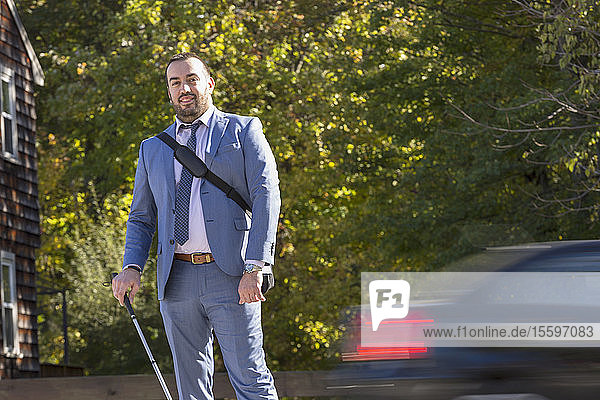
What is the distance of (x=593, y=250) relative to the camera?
226 inches

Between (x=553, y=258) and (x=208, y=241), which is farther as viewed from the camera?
(x=553, y=258)

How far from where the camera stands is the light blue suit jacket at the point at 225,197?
480 cm

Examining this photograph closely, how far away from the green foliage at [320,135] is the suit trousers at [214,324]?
12.7 meters

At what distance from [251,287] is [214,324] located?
0.27 m

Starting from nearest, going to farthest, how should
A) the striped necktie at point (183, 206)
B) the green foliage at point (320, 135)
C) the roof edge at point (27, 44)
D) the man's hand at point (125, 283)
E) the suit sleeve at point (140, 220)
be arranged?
the striped necktie at point (183, 206) < the man's hand at point (125, 283) < the suit sleeve at point (140, 220) < the roof edge at point (27, 44) < the green foliage at point (320, 135)

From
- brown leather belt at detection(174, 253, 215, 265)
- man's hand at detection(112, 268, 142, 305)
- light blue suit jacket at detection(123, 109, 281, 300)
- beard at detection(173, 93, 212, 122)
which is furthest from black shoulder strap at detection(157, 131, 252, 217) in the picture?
man's hand at detection(112, 268, 142, 305)

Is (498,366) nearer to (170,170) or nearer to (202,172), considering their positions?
(202,172)

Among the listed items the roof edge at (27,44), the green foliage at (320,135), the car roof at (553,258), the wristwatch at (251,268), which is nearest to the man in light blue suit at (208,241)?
the wristwatch at (251,268)

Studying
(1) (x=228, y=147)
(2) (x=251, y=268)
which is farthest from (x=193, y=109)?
(2) (x=251, y=268)

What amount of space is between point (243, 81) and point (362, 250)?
16.3ft

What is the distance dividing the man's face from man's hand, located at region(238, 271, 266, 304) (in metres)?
0.78

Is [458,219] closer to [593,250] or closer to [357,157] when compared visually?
[357,157]

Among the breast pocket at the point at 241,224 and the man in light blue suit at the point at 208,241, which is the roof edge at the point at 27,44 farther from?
the breast pocket at the point at 241,224

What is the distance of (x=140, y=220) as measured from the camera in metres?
5.24
